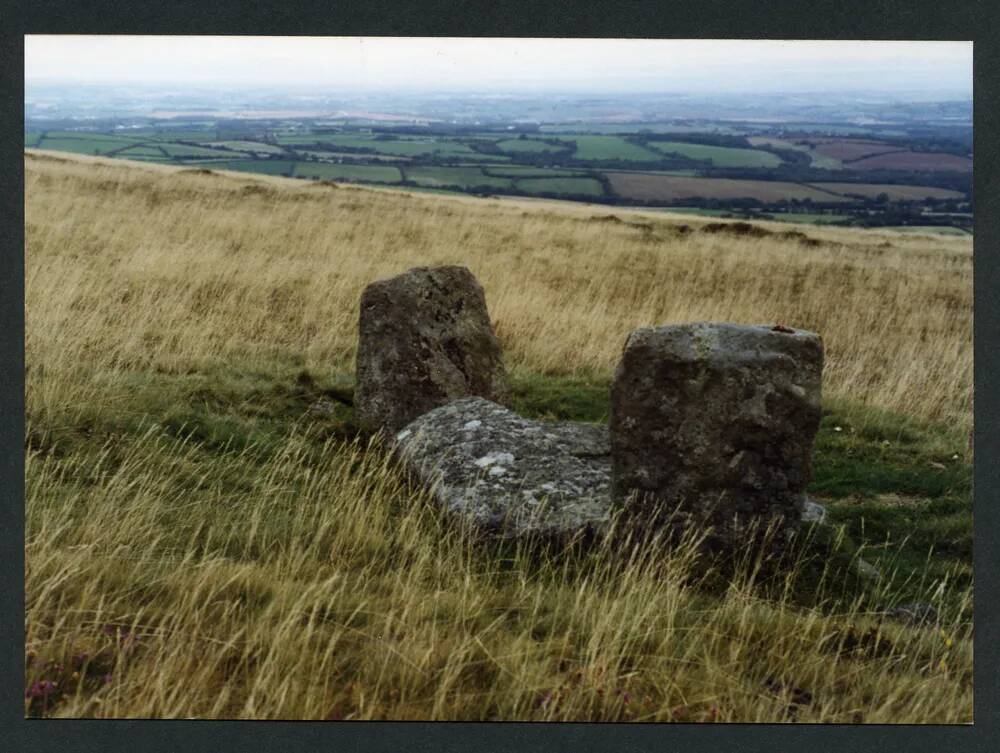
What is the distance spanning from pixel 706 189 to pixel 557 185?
8.41 feet

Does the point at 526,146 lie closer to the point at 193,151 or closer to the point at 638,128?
the point at 638,128

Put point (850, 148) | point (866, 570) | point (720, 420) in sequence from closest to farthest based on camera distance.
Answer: point (720, 420) → point (866, 570) → point (850, 148)

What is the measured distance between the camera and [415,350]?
8.04 meters

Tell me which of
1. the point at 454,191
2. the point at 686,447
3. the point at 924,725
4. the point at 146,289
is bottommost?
the point at 924,725

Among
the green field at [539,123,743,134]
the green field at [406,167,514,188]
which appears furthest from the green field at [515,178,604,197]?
the green field at [539,123,743,134]

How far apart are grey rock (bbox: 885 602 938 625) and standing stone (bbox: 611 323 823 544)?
0.80 metres

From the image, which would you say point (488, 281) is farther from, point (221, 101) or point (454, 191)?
point (221, 101)

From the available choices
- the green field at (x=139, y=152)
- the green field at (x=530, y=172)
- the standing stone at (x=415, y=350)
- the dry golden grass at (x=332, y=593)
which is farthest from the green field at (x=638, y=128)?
the green field at (x=139, y=152)

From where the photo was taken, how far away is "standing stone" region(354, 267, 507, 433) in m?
8.01

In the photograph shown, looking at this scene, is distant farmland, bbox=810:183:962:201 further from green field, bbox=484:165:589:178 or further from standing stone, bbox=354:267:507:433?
standing stone, bbox=354:267:507:433

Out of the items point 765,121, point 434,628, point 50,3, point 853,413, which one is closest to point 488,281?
point 765,121

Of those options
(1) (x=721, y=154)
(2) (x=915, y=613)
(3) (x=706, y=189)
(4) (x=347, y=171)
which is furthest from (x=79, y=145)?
(2) (x=915, y=613)

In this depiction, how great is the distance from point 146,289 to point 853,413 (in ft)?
27.0

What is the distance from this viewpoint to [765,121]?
11125 millimetres
